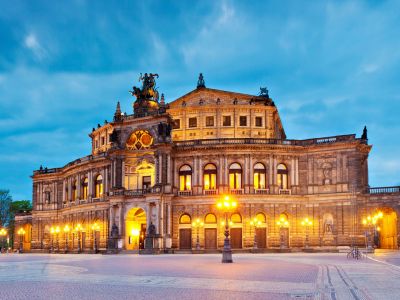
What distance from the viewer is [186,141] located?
255 feet

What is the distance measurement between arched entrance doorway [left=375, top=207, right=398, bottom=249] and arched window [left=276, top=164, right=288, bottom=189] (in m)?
13.3

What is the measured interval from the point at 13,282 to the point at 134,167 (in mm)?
56005

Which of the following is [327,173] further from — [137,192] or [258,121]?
[137,192]

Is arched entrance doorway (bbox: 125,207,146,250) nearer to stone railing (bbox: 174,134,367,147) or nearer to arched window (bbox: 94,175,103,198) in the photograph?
arched window (bbox: 94,175,103,198)

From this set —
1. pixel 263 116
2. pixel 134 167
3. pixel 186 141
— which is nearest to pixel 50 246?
pixel 134 167

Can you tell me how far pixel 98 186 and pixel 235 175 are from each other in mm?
23659

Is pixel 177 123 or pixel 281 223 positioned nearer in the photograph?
pixel 281 223

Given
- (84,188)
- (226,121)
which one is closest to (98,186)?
(84,188)

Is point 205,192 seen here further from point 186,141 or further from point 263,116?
point 263,116

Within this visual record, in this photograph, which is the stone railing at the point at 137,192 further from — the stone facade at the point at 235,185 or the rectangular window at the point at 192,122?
the rectangular window at the point at 192,122

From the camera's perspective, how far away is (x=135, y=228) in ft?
261

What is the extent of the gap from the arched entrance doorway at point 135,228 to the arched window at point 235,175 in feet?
45.3

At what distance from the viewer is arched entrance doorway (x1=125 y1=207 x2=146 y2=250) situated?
254 ft

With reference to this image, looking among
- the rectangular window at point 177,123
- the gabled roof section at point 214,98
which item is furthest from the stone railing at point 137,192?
the gabled roof section at point 214,98
